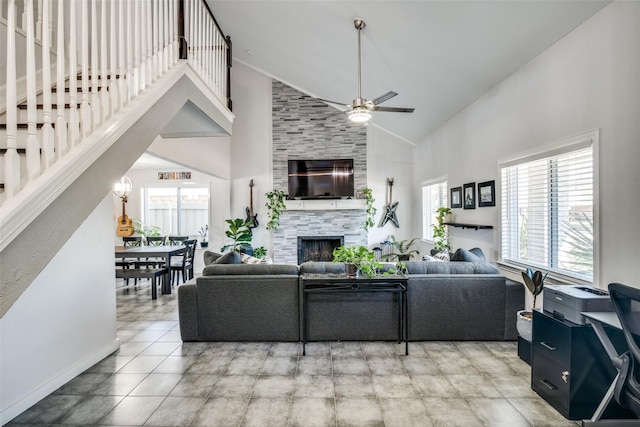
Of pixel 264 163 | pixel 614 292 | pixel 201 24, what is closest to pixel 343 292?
pixel 614 292

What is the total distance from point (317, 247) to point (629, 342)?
20.1 ft

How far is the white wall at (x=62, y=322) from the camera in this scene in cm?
226

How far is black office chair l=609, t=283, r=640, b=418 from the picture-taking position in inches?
62.4

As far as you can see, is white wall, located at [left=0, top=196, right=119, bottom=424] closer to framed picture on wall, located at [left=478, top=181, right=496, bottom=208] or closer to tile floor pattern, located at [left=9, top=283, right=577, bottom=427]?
tile floor pattern, located at [left=9, top=283, right=577, bottom=427]

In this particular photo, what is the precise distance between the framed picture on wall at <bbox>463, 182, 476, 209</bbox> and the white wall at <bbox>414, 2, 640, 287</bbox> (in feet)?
1.51

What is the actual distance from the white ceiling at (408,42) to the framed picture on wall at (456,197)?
4.14ft

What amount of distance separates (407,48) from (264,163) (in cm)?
442

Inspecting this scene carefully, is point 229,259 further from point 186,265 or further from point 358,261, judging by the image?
point 186,265

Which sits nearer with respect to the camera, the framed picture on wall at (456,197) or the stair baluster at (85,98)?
the stair baluster at (85,98)

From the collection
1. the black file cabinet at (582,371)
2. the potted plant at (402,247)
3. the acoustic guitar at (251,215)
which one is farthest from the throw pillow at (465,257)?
the acoustic guitar at (251,215)

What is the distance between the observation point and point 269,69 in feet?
23.2

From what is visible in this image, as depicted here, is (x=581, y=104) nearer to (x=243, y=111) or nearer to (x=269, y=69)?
(x=269, y=69)

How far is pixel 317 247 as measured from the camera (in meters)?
7.53

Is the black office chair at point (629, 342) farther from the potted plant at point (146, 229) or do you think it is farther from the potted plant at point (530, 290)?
the potted plant at point (146, 229)
